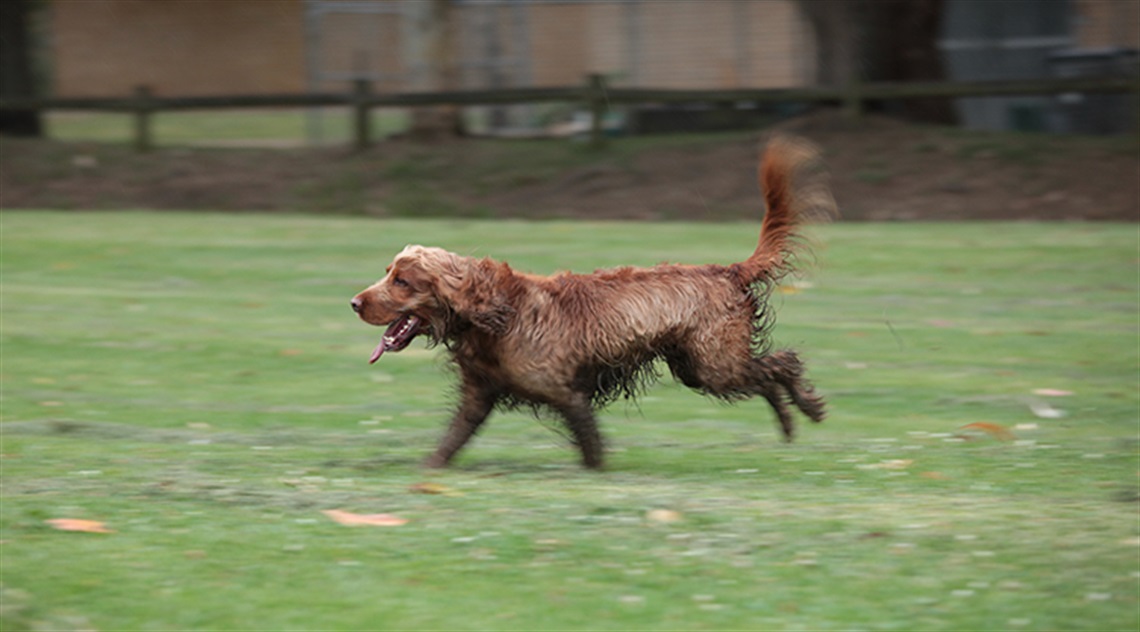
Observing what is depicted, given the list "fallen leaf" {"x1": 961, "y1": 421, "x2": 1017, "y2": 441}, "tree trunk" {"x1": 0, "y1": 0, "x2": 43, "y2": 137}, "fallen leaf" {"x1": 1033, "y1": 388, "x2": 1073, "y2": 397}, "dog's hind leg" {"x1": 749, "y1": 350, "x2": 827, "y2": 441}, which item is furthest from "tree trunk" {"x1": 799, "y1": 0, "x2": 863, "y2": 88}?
"dog's hind leg" {"x1": 749, "y1": 350, "x2": 827, "y2": 441}

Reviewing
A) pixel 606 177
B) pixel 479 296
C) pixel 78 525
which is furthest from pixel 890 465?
pixel 606 177

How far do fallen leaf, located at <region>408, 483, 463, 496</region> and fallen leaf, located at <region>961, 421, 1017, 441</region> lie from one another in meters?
3.19

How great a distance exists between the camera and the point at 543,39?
3656cm

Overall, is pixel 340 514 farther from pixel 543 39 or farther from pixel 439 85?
pixel 543 39

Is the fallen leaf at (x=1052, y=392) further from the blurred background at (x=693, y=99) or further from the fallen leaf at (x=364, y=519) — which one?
the blurred background at (x=693, y=99)

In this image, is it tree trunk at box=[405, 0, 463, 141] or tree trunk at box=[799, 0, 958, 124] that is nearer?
tree trunk at box=[799, 0, 958, 124]

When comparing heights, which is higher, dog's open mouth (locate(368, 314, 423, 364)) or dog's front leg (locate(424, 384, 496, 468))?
dog's open mouth (locate(368, 314, 423, 364))

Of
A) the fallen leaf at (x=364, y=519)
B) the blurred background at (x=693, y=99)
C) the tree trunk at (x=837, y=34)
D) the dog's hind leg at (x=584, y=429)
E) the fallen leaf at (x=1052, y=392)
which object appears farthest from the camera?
the tree trunk at (x=837, y=34)

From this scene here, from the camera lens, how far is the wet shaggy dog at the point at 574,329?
22.4ft

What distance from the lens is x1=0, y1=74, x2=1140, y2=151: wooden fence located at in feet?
73.7

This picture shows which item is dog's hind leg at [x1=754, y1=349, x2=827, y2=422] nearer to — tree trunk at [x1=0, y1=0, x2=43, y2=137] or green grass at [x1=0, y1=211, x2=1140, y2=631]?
green grass at [x1=0, y1=211, x2=1140, y2=631]

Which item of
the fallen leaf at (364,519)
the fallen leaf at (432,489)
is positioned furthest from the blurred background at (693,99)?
the fallen leaf at (364,519)

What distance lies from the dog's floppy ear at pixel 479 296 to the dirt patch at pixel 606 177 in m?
14.1

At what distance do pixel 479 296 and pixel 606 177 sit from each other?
52.9 ft
